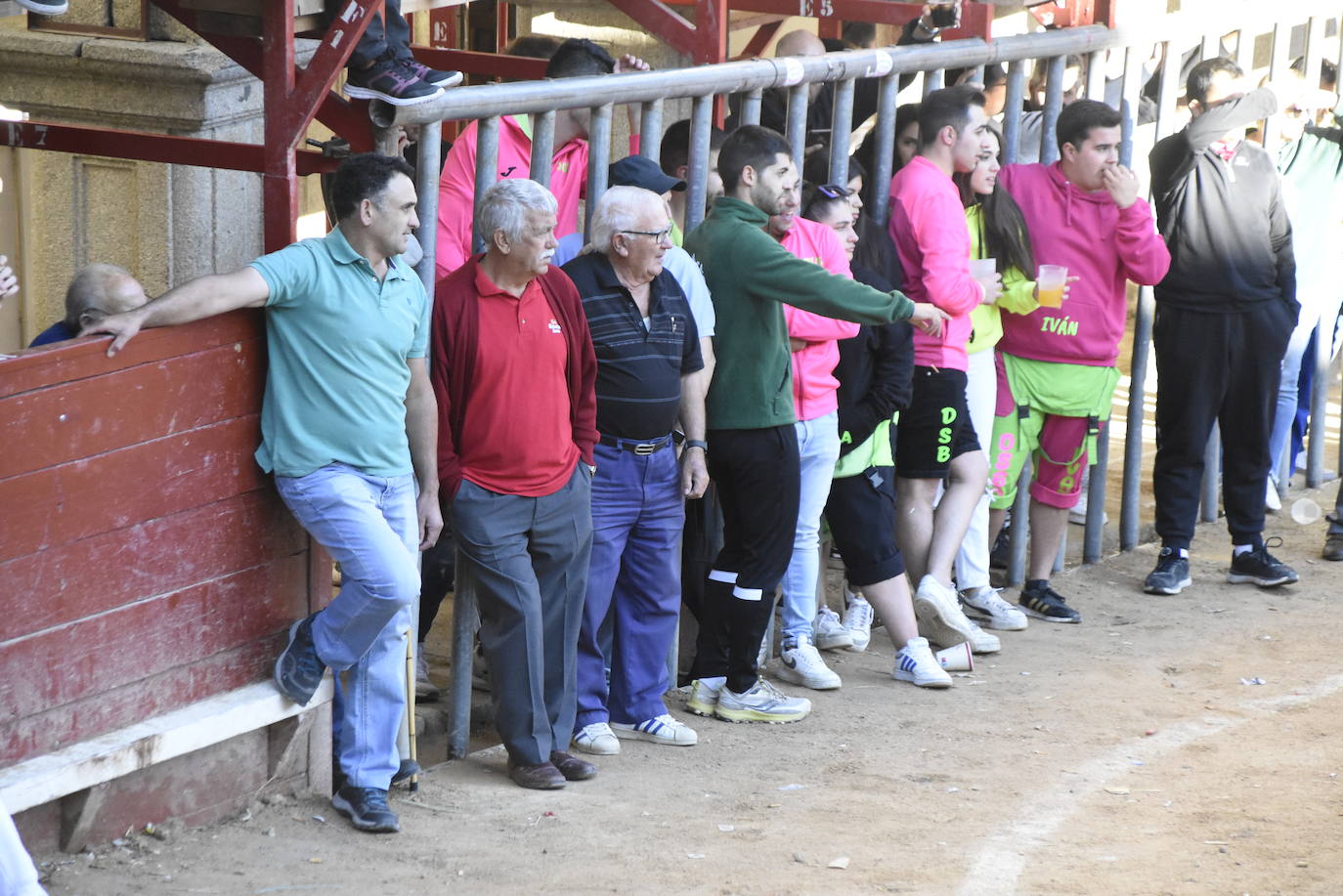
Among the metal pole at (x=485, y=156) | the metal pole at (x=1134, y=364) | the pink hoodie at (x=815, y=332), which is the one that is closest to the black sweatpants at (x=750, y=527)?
the pink hoodie at (x=815, y=332)

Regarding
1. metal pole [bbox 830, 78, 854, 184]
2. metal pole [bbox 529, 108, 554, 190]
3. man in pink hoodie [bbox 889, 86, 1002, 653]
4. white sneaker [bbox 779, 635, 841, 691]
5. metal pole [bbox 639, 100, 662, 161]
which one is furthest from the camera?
metal pole [bbox 830, 78, 854, 184]

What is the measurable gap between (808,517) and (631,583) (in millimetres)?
812

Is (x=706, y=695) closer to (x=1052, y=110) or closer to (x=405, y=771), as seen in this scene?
(x=405, y=771)

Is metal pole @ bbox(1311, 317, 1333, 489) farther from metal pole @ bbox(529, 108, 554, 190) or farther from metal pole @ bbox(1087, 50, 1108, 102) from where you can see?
metal pole @ bbox(529, 108, 554, 190)

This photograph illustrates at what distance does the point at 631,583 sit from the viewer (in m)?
6.19

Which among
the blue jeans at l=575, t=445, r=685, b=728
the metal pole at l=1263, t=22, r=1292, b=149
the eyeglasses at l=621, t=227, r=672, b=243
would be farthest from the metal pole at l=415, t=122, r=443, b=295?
the metal pole at l=1263, t=22, r=1292, b=149

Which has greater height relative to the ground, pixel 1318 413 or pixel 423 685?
pixel 1318 413

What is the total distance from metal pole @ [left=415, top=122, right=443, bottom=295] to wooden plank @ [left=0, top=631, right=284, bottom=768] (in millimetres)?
1152

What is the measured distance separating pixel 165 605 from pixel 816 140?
4179mm

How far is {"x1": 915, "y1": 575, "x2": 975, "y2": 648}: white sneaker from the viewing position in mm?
7129

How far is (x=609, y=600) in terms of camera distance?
617cm

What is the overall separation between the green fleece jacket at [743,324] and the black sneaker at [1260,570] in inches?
122

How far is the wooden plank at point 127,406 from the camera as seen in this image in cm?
461

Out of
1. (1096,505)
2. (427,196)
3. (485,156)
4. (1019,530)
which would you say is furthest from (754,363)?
(1096,505)
